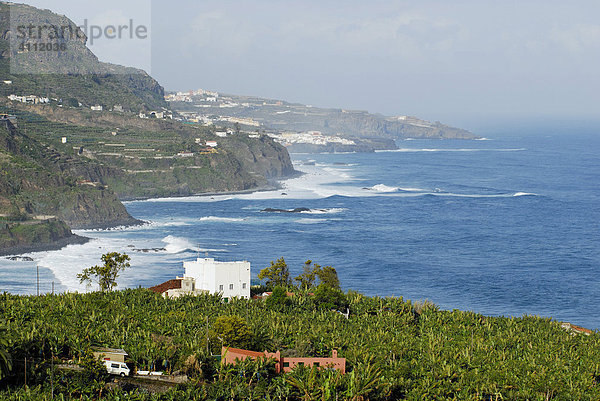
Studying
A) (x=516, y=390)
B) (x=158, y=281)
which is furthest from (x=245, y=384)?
(x=158, y=281)

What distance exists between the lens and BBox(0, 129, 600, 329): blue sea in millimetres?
77812

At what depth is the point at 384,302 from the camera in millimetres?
54812

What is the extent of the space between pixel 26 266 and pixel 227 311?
43494 millimetres

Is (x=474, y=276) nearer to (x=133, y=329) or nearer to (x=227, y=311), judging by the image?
(x=227, y=311)

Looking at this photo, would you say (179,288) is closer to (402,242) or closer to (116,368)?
(116,368)

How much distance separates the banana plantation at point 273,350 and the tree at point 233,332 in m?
0.06

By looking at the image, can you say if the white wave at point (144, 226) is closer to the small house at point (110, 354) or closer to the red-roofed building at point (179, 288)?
the red-roofed building at point (179, 288)

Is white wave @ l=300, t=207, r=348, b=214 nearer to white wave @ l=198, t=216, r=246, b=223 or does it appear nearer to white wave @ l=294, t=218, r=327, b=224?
white wave @ l=294, t=218, r=327, b=224

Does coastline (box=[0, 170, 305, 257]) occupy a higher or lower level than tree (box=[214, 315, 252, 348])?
lower

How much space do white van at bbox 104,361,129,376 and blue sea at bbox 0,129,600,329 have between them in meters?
37.8

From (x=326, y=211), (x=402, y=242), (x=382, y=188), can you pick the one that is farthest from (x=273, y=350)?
(x=382, y=188)

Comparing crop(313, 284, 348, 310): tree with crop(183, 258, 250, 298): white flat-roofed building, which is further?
crop(183, 258, 250, 298): white flat-roofed building

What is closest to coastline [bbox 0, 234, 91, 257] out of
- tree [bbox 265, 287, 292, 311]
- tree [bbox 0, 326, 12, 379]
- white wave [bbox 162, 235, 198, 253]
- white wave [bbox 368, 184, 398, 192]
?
white wave [bbox 162, 235, 198, 253]

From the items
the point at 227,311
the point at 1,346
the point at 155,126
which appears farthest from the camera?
the point at 155,126
